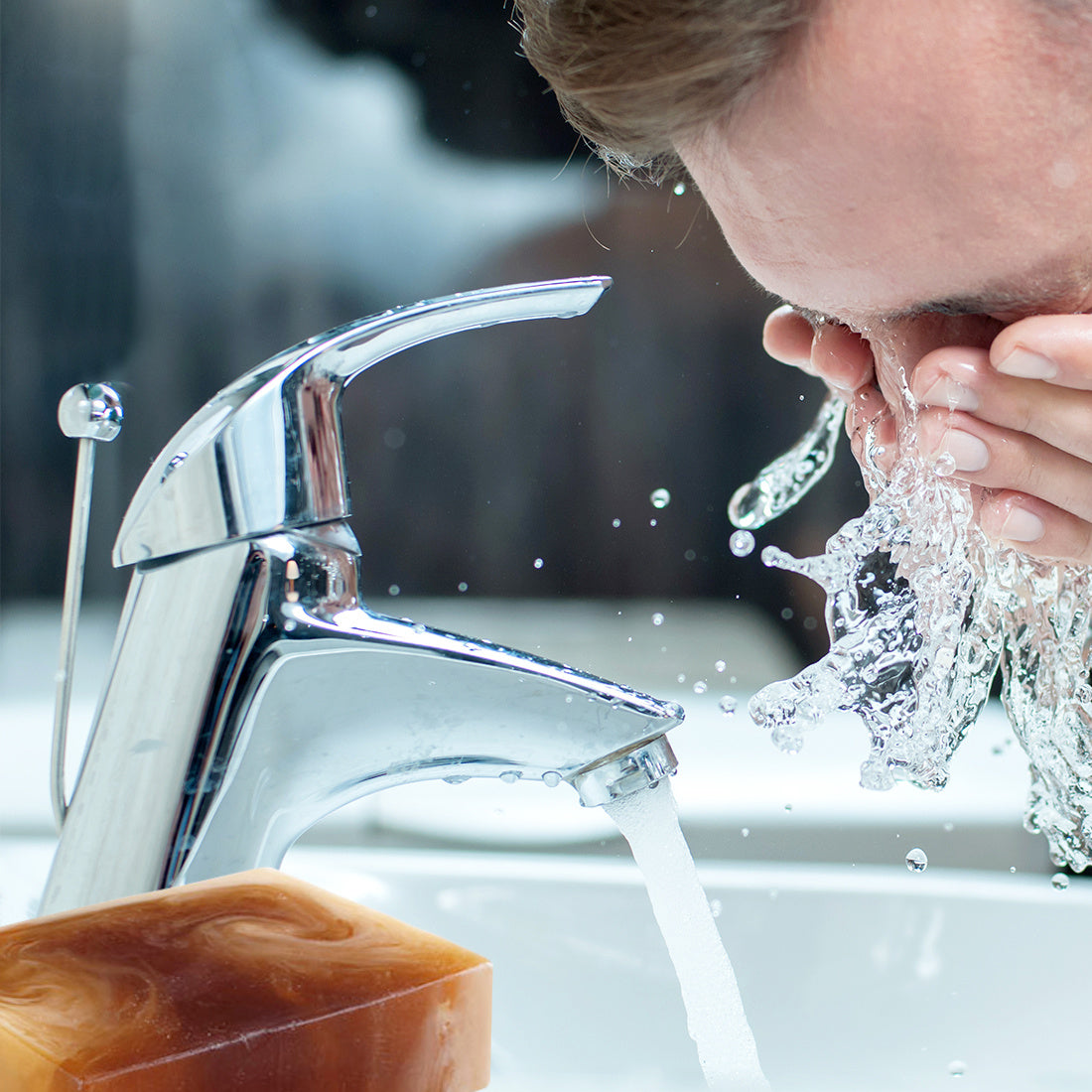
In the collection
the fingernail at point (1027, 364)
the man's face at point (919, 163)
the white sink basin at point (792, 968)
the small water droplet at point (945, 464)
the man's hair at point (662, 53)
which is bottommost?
the white sink basin at point (792, 968)

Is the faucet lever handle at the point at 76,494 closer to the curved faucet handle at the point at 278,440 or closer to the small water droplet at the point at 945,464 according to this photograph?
the curved faucet handle at the point at 278,440

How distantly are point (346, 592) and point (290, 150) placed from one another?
46 cm

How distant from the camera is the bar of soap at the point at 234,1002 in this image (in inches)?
7.7

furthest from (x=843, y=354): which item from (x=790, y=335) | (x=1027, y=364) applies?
(x=1027, y=364)

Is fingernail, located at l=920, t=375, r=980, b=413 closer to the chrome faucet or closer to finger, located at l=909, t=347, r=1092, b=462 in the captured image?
finger, located at l=909, t=347, r=1092, b=462

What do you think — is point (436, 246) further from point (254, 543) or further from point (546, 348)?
point (254, 543)

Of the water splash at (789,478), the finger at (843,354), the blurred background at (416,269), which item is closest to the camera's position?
the finger at (843,354)

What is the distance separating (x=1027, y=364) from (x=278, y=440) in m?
0.19

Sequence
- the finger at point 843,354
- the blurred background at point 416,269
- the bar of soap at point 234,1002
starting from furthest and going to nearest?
1. the blurred background at point 416,269
2. the finger at point 843,354
3. the bar of soap at point 234,1002

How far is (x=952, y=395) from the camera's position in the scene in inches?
12.8

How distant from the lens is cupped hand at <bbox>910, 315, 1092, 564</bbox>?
300mm

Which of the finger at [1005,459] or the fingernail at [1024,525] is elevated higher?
the finger at [1005,459]

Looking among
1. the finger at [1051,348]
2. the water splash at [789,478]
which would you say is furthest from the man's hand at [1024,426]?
the water splash at [789,478]

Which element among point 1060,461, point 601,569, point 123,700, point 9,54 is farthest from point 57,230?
point 1060,461
